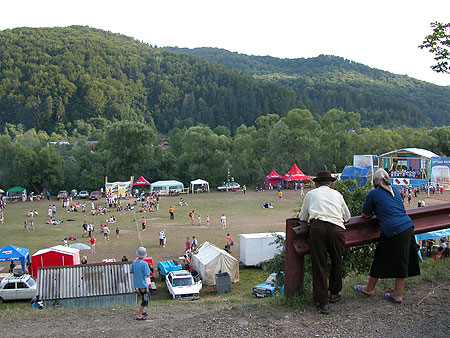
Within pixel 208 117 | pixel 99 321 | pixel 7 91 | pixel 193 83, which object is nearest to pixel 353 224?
pixel 99 321

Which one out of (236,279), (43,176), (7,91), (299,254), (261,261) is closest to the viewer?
(299,254)

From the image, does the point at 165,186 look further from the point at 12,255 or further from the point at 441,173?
the point at 12,255

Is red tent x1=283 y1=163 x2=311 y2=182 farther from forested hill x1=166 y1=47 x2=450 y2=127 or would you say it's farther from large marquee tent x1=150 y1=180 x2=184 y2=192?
forested hill x1=166 y1=47 x2=450 y2=127

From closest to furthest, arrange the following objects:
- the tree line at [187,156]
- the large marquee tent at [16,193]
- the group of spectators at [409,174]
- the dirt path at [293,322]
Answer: the dirt path at [293,322]
the group of spectators at [409,174]
the large marquee tent at [16,193]
the tree line at [187,156]

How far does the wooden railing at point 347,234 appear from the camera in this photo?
4629mm

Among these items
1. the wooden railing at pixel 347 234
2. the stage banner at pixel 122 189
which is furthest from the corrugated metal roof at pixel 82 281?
the stage banner at pixel 122 189

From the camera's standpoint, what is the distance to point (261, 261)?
60.8ft

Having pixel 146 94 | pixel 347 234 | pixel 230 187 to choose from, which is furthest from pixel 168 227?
pixel 146 94

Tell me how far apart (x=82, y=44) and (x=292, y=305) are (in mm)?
186443

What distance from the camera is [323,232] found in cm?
439

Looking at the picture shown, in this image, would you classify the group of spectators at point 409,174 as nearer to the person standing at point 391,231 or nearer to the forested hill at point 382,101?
the person standing at point 391,231

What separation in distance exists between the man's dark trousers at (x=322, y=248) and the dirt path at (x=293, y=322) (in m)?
0.28

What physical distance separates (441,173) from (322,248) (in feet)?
146

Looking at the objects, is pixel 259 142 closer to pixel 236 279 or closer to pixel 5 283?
pixel 236 279
